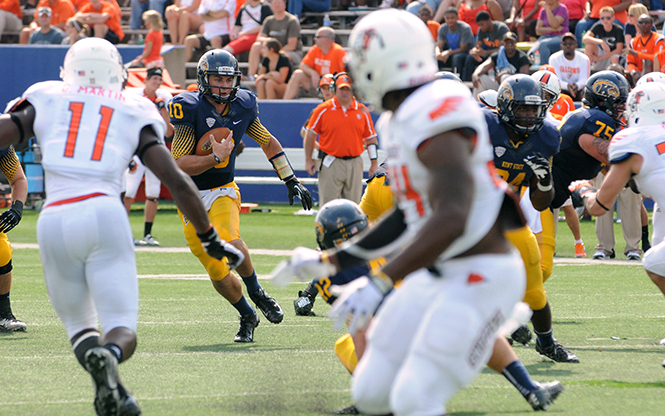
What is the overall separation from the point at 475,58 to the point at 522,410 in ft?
38.3

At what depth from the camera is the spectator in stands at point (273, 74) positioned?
16641mm

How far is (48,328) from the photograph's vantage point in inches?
266

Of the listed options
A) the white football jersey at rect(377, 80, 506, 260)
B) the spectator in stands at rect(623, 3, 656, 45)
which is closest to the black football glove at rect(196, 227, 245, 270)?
the white football jersey at rect(377, 80, 506, 260)

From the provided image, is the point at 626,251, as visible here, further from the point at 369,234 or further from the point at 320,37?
the point at 369,234

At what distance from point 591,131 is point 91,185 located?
13.0ft

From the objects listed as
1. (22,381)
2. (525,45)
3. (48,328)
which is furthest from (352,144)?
(22,381)

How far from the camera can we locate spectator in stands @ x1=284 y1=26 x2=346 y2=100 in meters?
15.5

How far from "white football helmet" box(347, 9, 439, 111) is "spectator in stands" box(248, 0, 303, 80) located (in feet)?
45.7

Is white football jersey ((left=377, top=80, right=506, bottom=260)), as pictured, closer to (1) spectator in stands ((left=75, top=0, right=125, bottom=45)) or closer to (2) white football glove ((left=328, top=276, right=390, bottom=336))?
(2) white football glove ((left=328, top=276, right=390, bottom=336))

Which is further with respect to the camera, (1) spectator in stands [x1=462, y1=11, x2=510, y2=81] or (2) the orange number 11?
(1) spectator in stands [x1=462, y1=11, x2=510, y2=81]

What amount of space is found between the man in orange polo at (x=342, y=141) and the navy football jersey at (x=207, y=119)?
548 centimetres

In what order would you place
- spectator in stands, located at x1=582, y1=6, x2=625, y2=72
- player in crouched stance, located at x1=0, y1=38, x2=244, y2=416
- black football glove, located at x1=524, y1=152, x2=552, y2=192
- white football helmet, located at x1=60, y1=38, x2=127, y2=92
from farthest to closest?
1. spectator in stands, located at x1=582, y1=6, x2=625, y2=72
2. black football glove, located at x1=524, y1=152, x2=552, y2=192
3. white football helmet, located at x1=60, y1=38, x2=127, y2=92
4. player in crouched stance, located at x1=0, y1=38, x2=244, y2=416

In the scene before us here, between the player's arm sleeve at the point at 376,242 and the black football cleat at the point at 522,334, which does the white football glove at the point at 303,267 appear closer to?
the player's arm sleeve at the point at 376,242

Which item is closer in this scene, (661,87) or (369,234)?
(369,234)
